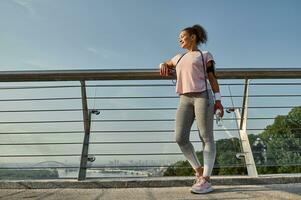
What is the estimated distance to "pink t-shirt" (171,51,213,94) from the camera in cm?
253

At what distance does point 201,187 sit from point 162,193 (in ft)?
0.88

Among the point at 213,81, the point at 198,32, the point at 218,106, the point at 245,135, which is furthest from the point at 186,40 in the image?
the point at 245,135

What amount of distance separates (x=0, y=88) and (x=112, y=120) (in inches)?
42.7

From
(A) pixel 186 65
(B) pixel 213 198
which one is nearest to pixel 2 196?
(B) pixel 213 198

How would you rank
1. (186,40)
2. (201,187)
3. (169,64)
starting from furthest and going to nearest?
(169,64) < (186,40) < (201,187)

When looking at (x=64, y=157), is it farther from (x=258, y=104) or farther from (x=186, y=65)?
(x=258, y=104)

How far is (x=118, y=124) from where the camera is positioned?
3131 millimetres

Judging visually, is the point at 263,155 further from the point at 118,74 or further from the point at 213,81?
the point at 118,74

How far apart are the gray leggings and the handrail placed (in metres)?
0.44

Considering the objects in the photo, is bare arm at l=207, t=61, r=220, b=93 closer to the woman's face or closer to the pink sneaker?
the woman's face

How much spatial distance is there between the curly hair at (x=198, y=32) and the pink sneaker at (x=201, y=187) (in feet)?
3.42

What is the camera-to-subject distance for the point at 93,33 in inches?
456

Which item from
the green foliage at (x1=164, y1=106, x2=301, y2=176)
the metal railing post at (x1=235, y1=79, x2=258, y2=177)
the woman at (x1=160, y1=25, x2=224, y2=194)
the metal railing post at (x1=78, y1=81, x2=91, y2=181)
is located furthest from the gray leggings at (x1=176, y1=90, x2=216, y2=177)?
the metal railing post at (x1=78, y1=81, x2=91, y2=181)

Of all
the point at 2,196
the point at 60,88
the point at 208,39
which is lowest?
the point at 2,196
